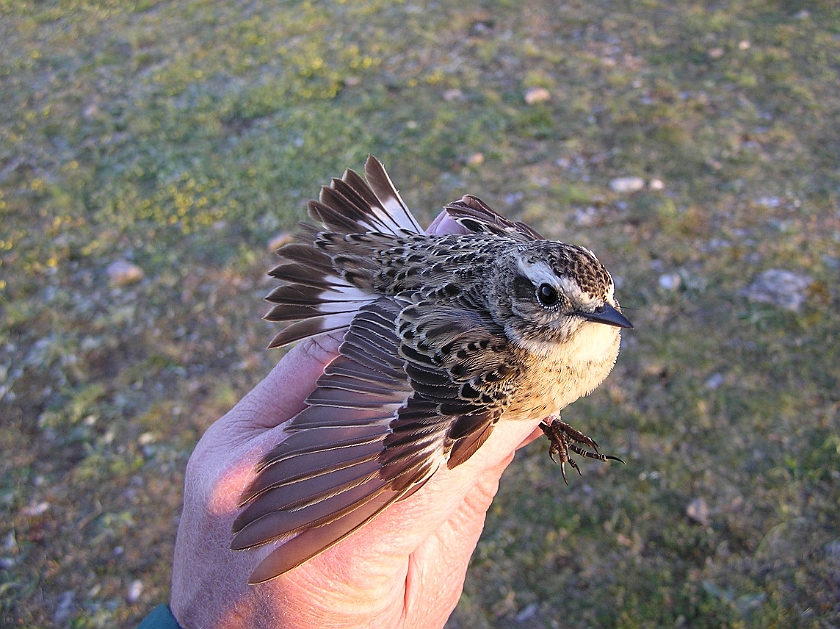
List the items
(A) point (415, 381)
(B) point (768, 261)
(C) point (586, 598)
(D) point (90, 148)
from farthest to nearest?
1. (D) point (90, 148)
2. (B) point (768, 261)
3. (C) point (586, 598)
4. (A) point (415, 381)

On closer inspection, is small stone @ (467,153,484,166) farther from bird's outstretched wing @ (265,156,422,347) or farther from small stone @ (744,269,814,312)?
bird's outstretched wing @ (265,156,422,347)

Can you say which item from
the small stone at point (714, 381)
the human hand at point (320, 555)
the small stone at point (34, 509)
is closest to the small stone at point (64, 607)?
the small stone at point (34, 509)

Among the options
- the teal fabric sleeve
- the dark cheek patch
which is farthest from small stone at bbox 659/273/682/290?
the teal fabric sleeve

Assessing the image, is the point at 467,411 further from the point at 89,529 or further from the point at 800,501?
the point at 89,529

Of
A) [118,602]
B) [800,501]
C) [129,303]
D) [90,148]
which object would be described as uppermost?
[90,148]

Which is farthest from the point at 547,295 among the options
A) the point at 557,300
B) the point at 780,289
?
the point at 780,289

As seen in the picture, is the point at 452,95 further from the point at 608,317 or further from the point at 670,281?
the point at 608,317

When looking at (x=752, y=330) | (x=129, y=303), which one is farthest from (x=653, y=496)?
(x=129, y=303)

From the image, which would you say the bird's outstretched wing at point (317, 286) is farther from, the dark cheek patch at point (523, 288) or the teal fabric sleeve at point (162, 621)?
the teal fabric sleeve at point (162, 621)
